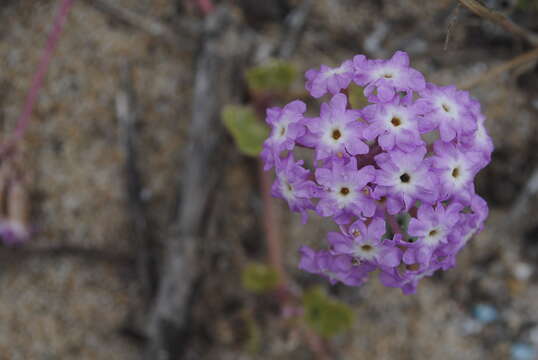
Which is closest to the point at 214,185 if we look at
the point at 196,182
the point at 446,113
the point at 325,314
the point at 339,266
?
the point at 196,182

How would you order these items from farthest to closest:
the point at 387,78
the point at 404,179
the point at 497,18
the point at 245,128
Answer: the point at 245,128 < the point at 497,18 < the point at 387,78 < the point at 404,179

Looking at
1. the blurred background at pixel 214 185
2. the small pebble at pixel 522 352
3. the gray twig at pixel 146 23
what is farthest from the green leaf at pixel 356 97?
the small pebble at pixel 522 352

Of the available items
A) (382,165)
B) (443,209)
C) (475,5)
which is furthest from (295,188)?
(475,5)

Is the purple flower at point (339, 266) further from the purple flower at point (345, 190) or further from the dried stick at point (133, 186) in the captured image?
the dried stick at point (133, 186)

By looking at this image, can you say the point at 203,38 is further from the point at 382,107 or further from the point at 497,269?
the point at 497,269

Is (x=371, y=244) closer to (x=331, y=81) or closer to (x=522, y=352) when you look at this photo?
(x=331, y=81)

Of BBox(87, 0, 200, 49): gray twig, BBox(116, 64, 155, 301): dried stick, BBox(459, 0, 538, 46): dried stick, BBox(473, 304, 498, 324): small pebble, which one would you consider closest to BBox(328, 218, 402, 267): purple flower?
BBox(459, 0, 538, 46): dried stick
